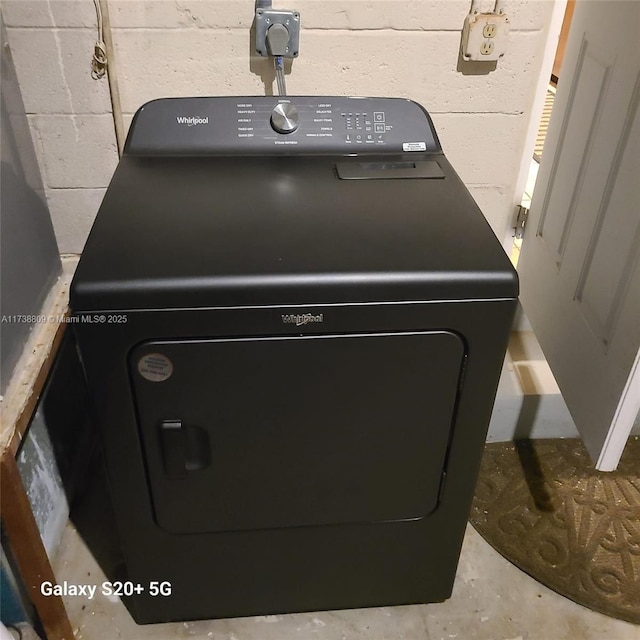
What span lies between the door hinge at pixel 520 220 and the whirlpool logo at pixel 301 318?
0.92 meters

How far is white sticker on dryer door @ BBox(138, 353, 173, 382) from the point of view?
97 cm

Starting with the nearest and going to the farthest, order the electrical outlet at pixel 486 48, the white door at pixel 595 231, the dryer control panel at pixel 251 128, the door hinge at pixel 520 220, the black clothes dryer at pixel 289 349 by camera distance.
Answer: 1. the black clothes dryer at pixel 289 349
2. the white door at pixel 595 231
3. the dryer control panel at pixel 251 128
4. the electrical outlet at pixel 486 48
5. the door hinge at pixel 520 220

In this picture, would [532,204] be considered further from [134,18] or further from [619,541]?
[134,18]

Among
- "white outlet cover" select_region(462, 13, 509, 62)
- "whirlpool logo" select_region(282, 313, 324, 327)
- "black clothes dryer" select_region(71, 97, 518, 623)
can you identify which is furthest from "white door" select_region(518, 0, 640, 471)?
"whirlpool logo" select_region(282, 313, 324, 327)

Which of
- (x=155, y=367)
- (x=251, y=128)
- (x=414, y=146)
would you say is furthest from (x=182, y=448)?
(x=414, y=146)

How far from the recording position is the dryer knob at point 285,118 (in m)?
→ 1.29

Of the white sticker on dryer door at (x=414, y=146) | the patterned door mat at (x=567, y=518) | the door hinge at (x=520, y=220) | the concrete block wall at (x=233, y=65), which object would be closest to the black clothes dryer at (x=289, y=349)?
the white sticker on dryer door at (x=414, y=146)

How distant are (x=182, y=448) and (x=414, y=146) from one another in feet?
2.42

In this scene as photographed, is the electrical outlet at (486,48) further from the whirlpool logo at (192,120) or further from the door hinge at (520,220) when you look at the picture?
the whirlpool logo at (192,120)

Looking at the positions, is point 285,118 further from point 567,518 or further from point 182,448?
point 567,518

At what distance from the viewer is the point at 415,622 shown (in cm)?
139

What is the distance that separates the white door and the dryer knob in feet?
1.99

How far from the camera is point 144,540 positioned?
1.21m

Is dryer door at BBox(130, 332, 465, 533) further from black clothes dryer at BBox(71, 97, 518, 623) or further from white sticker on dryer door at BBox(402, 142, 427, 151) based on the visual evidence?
white sticker on dryer door at BBox(402, 142, 427, 151)
